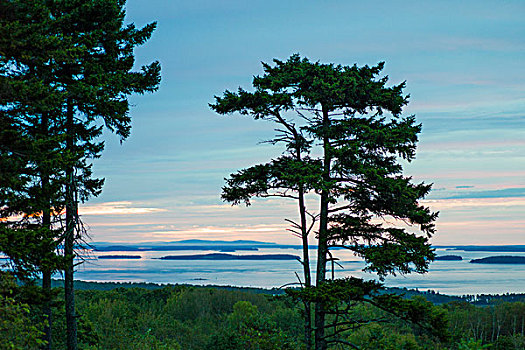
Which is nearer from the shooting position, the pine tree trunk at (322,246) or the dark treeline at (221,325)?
the dark treeline at (221,325)

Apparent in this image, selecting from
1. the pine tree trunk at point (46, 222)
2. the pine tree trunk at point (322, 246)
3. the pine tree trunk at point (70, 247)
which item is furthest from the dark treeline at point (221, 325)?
the pine tree trunk at point (322, 246)

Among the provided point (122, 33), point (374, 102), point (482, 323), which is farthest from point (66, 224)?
point (482, 323)

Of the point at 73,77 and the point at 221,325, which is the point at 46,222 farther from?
the point at 221,325

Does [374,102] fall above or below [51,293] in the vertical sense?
above

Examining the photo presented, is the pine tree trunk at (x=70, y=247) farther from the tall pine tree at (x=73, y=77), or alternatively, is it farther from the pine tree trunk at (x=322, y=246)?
the pine tree trunk at (x=322, y=246)

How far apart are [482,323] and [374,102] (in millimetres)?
30139

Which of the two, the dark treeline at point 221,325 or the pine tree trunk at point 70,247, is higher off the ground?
the pine tree trunk at point 70,247

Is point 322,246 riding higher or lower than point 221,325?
higher

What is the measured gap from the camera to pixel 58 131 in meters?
17.1

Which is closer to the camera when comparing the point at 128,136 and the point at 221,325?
the point at 128,136

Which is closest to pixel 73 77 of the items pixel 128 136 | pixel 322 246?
pixel 128 136


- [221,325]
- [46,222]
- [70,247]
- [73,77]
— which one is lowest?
[221,325]

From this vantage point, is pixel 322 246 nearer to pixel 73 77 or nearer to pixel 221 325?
pixel 73 77

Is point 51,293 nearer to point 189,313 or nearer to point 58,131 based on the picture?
point 58,131
